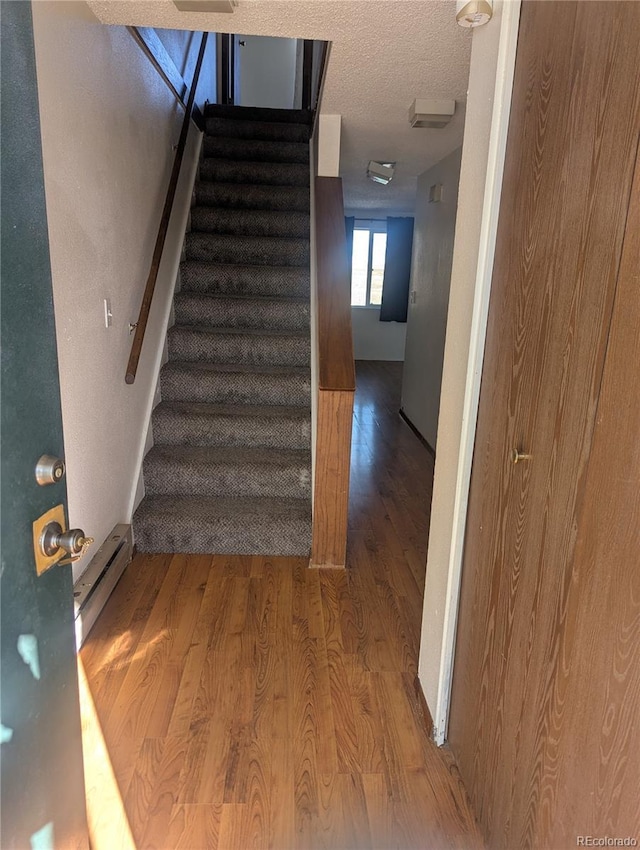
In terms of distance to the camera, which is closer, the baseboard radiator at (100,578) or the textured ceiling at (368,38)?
the textured ceiling at (368,38)

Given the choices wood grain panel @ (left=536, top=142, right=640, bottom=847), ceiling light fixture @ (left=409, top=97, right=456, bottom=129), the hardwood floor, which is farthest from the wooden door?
ceiling light fixture @ (left=409, top=97, right=456, bottom=129)

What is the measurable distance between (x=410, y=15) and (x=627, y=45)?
1.16 metres

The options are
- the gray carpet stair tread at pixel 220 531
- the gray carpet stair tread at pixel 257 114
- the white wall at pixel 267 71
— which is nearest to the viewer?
the gray carpet stair tread at pixel 220 531

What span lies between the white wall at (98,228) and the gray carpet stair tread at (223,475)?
0.15 m

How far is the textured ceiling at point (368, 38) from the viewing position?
5.73 feet

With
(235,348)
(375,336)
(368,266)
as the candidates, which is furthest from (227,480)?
(368,266)

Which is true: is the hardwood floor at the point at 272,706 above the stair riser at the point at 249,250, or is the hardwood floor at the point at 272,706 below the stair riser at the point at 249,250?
below

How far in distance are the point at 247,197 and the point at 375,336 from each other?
5.24 m

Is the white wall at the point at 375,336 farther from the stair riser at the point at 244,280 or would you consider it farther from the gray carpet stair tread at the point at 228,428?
the gray carpet stair tread at the point at 228,428

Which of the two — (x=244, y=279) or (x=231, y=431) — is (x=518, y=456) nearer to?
(x=231, y=431)

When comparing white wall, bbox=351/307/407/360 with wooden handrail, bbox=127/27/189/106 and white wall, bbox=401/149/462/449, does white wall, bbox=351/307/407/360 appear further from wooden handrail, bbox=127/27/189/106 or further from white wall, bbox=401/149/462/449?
wooden handrail, bbox=127/27/189/106

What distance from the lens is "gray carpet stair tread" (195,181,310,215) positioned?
4.08m

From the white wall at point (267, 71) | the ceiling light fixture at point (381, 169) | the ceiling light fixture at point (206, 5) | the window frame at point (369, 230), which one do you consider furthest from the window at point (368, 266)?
the ceiling light fixture at point (206, 5)

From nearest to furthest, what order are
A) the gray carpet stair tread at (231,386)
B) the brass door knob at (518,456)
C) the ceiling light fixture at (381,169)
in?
the brass door knob at (518,456), the gray carpet stair tread at (231,386), the ceiling light fixture at (381,169)
